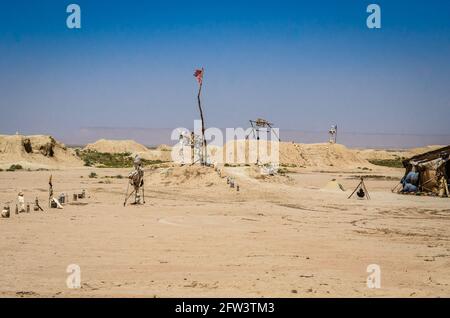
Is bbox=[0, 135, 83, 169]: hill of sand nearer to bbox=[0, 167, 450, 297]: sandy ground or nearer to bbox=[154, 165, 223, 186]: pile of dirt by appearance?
bbox=[154, 165, 223, 186]: pile of dirt

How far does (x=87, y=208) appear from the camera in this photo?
1864cm

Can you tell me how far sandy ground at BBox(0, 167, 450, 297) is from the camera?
327 inches

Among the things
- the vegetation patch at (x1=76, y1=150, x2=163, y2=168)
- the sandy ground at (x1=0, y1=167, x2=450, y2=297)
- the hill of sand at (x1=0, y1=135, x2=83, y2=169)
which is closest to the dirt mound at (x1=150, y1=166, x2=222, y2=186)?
the sandy ground at (x1=0, y1=167, x2=450, y2=297)

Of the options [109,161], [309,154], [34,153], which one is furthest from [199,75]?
[309,154]

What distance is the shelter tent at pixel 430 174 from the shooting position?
1031 inches

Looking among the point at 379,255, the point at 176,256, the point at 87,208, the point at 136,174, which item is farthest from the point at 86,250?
the point at 136,174

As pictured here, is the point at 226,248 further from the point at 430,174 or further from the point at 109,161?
the point at 109,161

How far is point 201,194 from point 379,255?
14911 mm

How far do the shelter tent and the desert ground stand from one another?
4.19 metres

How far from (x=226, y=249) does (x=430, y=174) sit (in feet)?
62.6

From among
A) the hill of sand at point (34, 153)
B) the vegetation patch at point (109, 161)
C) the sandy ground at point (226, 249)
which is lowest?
the sandy ground at point (226, 249)

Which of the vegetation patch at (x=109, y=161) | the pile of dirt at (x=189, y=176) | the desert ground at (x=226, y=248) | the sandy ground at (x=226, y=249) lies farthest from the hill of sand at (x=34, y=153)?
the sandy ground at (x=226, y=249)

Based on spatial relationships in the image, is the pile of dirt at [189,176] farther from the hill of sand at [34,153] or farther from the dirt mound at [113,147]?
the dirt mound at [113,147]

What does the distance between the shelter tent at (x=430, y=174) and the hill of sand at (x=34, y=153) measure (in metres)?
35.4
